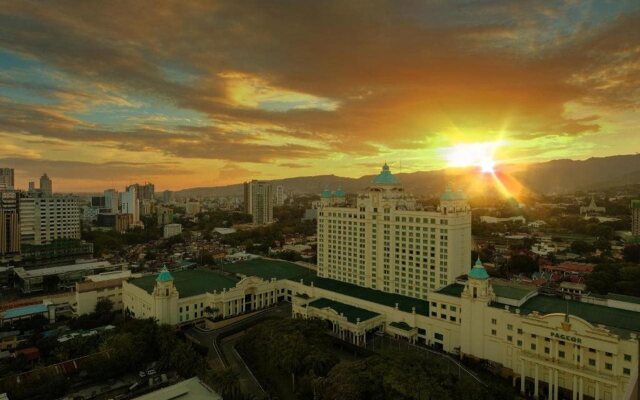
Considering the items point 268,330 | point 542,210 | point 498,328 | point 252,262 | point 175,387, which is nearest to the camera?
point 175,387

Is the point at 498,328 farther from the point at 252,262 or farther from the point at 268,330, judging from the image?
the point at 252,262

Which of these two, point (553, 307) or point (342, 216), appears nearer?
point (553, 307)

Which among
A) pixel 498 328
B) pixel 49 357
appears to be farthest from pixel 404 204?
pixel 49 357

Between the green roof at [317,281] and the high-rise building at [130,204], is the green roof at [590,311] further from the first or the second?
the high-rise building at [130,204]

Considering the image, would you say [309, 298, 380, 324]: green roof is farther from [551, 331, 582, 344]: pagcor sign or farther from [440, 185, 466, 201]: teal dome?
[551, 331, 582, 344]: pagcor sign

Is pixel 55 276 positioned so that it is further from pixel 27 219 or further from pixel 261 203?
pixel 261 203

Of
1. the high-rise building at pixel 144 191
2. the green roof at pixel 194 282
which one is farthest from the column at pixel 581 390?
the high-rise building at pixel 144 191

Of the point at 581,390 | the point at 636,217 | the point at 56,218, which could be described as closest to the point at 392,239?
the point at 581,390
